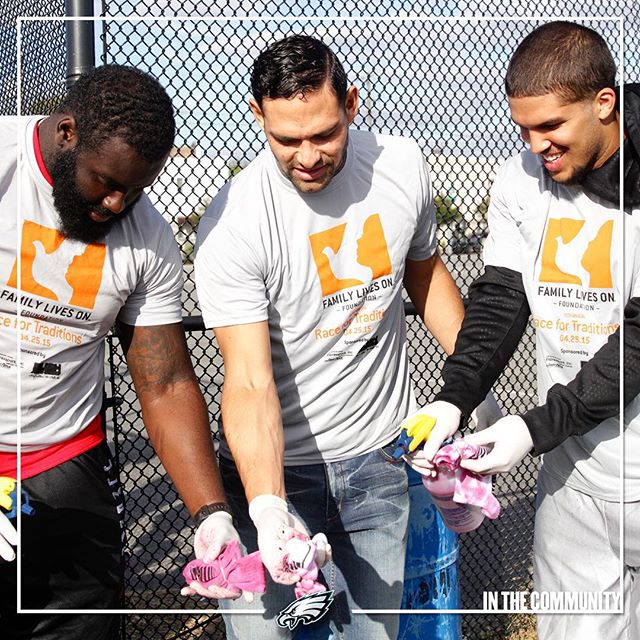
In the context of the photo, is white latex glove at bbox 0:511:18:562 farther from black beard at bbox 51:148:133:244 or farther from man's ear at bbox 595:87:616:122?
man's ear at bbox 595:87:616:122

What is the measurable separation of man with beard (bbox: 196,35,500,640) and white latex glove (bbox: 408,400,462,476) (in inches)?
9.6

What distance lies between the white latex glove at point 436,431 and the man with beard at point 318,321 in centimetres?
24

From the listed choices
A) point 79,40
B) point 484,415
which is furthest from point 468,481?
point 79,40

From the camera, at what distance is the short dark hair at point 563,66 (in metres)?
2.44

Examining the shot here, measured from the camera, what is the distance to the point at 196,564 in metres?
2.40

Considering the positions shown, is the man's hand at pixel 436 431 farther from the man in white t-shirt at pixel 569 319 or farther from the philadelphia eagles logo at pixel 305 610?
the philadelphia eagles logo at pixel 305 610

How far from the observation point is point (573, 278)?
2.61 metres

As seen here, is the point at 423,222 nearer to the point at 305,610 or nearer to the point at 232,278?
the point at 232,278

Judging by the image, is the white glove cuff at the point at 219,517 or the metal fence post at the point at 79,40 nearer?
the white glove cuff at the point at 219,517

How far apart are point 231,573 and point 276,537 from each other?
158mm

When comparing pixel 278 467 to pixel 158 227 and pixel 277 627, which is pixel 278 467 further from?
pixel 158 227

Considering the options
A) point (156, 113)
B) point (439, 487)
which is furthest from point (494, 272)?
point (156, 113)

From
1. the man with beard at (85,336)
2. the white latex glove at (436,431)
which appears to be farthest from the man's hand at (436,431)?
the man with beard at (85,336)

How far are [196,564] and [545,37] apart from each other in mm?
1678
